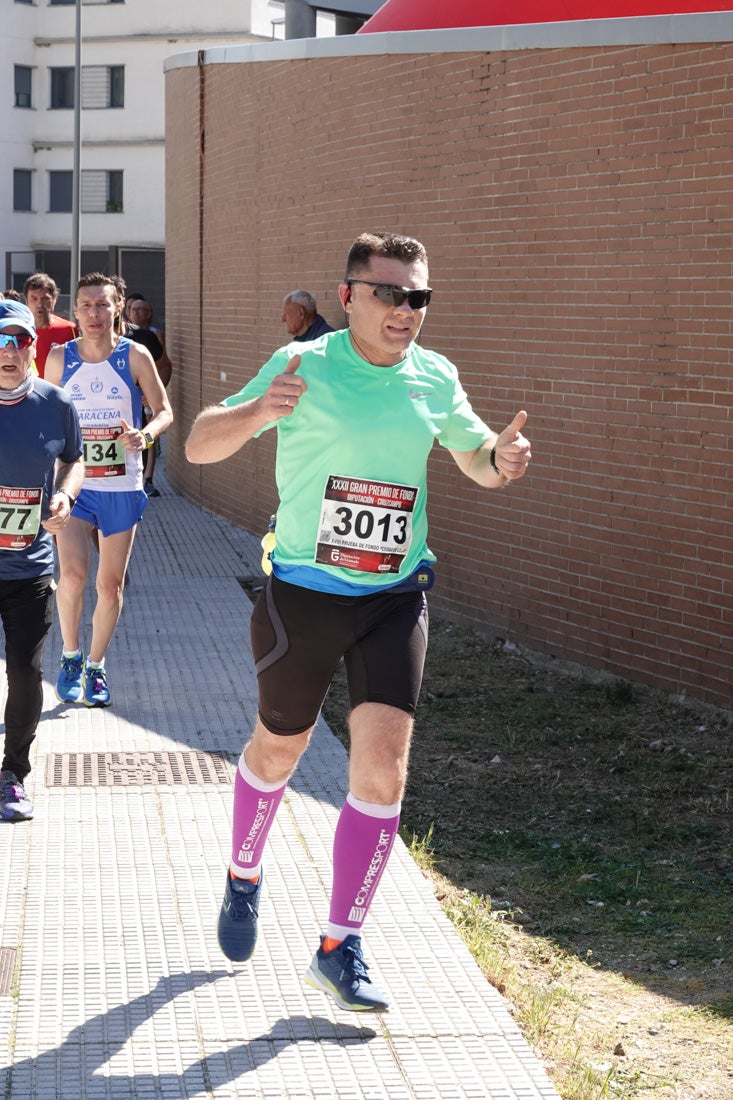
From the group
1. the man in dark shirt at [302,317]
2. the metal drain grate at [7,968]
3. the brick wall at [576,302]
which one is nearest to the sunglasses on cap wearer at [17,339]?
the metal drain grate at [7,968]

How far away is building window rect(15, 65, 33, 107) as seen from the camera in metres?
56.0

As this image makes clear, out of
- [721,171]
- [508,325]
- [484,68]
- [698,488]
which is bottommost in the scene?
[698,488]

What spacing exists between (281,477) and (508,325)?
5.52 metres

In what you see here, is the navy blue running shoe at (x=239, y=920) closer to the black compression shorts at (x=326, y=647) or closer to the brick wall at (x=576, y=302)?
the black compression shorts at (x=326, y=647)

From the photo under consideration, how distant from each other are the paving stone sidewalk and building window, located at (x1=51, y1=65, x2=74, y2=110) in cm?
5239

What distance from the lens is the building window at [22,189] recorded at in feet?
182

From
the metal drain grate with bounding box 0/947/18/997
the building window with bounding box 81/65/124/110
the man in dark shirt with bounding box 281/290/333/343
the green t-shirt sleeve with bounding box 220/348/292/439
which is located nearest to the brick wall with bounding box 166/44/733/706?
the man in dark shirt with bounding box 281/290/333/343

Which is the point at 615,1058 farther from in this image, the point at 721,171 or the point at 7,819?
the point at 721,171

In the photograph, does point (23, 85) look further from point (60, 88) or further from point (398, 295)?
point (398, 295)

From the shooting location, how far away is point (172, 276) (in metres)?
18.8

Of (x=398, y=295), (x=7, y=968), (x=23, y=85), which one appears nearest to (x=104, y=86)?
(x=23, y=85)

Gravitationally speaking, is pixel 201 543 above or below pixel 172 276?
below

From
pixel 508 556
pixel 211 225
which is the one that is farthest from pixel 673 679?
pixel 211 225

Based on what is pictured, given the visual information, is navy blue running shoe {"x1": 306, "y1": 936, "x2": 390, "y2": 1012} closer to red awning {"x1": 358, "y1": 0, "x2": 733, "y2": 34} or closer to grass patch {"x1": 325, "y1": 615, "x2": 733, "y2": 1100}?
grass patch {"x1": 325, "y1": 615, "x2": 733, "y2": 1100}
